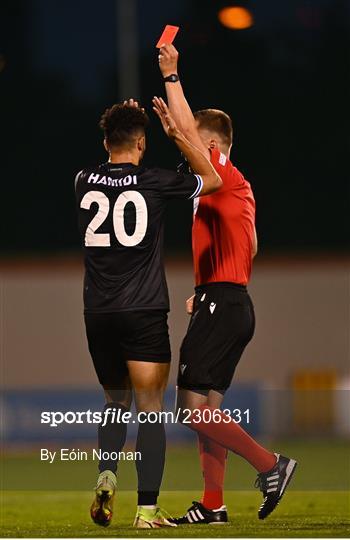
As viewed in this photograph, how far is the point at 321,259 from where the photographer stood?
27516 millimetres

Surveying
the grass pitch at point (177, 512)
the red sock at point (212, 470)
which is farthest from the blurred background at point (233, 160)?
the red sock at point (212, 470)

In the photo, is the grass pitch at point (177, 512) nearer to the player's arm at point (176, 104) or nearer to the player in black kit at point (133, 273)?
the player in black kit at point (133, 273)

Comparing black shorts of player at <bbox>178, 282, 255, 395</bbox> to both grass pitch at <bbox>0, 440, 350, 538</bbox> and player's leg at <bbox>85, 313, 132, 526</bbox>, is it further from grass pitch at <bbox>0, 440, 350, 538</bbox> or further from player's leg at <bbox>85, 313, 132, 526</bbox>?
grass pitch at <bbox>0, 440, 350, 538</bbox>

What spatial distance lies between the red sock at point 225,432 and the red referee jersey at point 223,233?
85 cm

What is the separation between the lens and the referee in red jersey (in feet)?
27.1

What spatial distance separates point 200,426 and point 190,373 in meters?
0.32

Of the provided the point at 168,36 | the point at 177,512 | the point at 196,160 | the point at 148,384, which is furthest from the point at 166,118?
the point at 177,512

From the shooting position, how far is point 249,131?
29000mm

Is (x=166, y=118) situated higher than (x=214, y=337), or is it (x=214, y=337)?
(x=166, y=118)

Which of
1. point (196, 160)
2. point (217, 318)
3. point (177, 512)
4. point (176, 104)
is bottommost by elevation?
point (177, 512)

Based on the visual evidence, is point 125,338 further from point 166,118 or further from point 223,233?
point 166,118

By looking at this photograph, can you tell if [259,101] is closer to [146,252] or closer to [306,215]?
[306,215]

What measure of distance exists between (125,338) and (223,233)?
42.8 inches

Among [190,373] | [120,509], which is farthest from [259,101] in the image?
[190,373]
